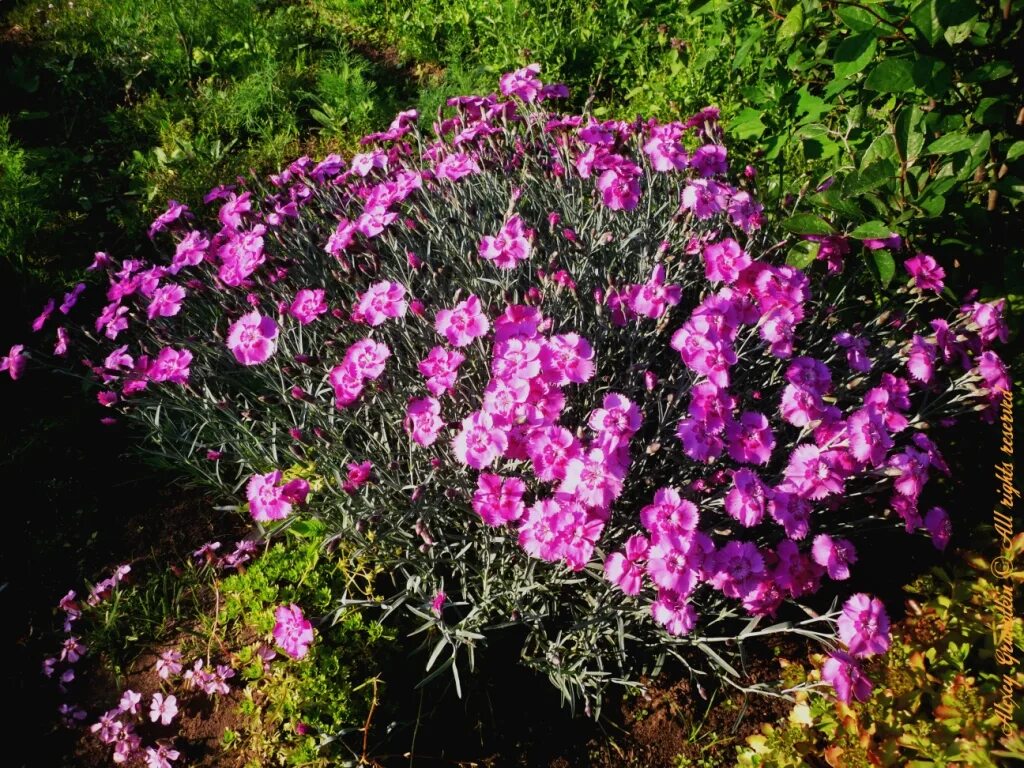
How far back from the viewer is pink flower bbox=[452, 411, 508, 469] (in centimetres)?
185

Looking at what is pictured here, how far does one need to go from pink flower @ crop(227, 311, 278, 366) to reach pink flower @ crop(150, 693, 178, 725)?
1.02m

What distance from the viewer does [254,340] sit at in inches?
83.8

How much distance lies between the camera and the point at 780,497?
184 centimetres

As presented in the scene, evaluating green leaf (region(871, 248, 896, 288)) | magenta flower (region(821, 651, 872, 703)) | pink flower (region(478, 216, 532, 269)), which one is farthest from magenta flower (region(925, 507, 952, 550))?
pink flower (region(478, 216, 532, 269))

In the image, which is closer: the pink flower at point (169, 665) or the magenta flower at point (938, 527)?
the magenta flower at point (938, 527)

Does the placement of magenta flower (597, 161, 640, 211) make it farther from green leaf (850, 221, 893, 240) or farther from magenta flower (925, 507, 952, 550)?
magenta flower (925, 507, 952, 550)

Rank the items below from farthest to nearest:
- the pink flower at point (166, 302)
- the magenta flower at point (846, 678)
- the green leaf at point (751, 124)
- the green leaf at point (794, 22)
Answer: the green leaf at point (751, 124) → the pink flower at point (166, 302) → the green leaf at point (794, 22) → the magenta flower at point (846, 678)

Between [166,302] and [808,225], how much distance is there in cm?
198

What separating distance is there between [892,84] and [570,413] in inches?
47.8

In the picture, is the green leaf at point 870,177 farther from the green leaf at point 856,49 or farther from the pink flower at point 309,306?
the pink flower at point 309,306

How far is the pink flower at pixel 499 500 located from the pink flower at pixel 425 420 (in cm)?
19

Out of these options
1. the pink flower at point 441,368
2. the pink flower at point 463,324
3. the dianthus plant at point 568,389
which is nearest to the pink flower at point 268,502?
the dianthus plant at point 568,389

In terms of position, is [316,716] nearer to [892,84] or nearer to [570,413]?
[570,413]

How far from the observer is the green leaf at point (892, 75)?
1.87 m
